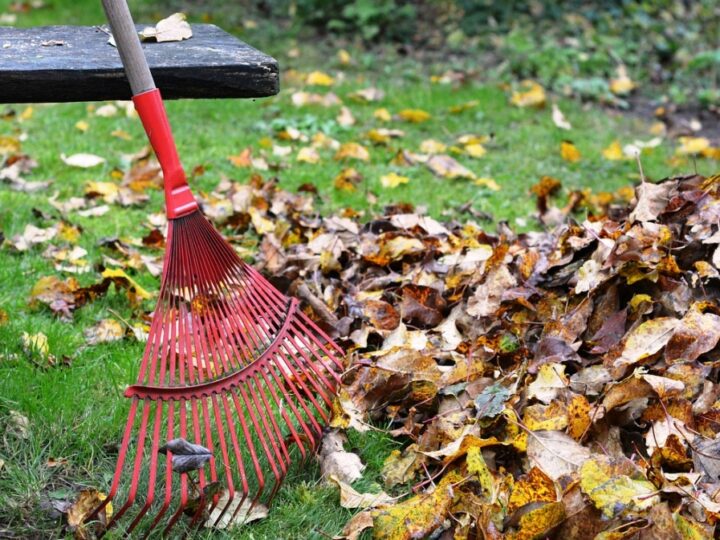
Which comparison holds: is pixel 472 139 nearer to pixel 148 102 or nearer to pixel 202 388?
pixel 148 102

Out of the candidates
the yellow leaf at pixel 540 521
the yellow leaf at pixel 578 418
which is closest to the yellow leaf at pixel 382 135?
the yellow leaf at pixel 578 418

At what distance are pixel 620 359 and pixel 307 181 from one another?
2.16 m

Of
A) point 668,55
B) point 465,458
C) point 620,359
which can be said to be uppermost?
point 620,359

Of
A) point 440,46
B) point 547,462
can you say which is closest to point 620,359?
point 547,462

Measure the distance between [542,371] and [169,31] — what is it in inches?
51.8

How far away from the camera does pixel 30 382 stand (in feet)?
6.64

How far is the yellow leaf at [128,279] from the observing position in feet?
8.37

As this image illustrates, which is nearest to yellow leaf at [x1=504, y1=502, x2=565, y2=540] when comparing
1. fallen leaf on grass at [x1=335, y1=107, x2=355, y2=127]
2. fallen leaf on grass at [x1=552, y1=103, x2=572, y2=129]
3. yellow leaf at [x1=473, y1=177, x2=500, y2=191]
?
yellow leaf at [x1=473, y1=177, x2=500, y2=191]

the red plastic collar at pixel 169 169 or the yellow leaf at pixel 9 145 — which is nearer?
the red plastic collar at pixel 169 169

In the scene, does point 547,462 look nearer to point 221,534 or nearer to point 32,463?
point 221,534

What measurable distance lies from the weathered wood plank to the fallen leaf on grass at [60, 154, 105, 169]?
1754 mm

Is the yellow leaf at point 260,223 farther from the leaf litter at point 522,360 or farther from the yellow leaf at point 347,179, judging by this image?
the yellow leaf at point 347,179

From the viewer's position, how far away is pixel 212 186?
3.70 meters

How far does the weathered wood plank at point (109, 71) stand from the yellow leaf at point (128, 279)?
0.74 meters
